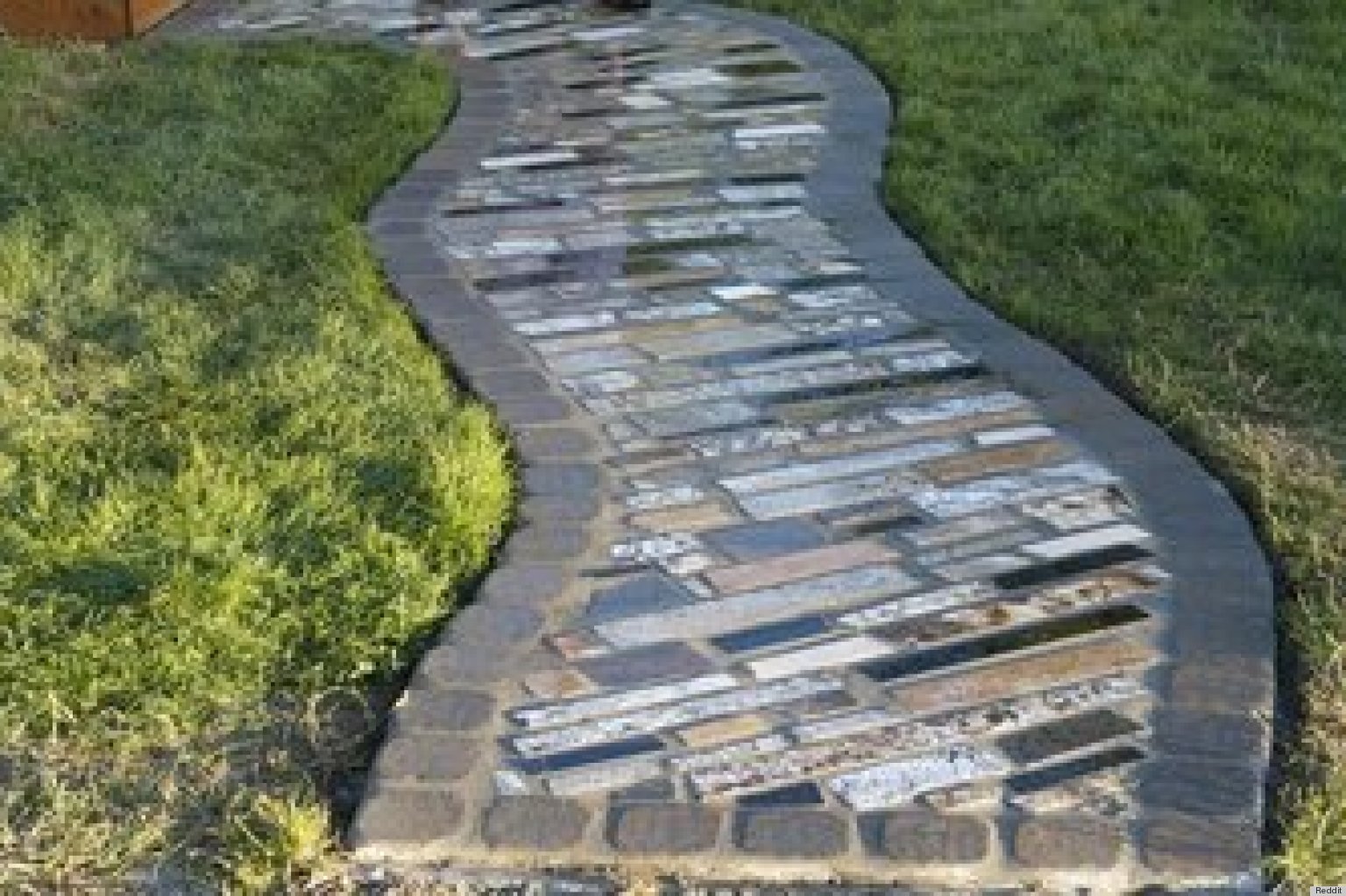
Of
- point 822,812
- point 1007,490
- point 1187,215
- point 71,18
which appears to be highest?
point 71,18

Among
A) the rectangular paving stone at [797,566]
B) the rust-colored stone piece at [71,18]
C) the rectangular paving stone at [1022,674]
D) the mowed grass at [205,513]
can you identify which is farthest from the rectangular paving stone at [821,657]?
the rust-colored stone piece at [71,18]

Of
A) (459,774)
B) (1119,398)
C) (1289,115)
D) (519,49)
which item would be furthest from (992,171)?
(459,774)

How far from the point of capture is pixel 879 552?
Answer: 11.2ft

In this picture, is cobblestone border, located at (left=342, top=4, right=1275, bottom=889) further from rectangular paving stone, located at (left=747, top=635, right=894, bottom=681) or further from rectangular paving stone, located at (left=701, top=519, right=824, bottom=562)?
rectangular paving stone, located at (left=747, top=635, right=894, bottom=681)

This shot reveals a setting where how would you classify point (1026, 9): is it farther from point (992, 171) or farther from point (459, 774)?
point (459, 774)

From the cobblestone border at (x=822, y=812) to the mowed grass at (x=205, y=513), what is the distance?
103mm

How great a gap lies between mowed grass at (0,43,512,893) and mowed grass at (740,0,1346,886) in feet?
4.77

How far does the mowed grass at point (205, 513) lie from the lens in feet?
8.96

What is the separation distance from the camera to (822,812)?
267 centimetres

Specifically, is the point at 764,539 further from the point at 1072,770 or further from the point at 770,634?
the point at 1072,770

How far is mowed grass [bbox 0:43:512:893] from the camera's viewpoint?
2730 mm

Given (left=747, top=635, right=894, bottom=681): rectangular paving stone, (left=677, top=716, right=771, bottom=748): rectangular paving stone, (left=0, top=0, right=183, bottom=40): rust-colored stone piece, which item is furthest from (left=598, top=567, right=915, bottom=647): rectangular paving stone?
(left=0, top=0, right=183, bottom=40): rust-colored stone piece

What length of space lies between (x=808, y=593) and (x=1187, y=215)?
2.40 meters

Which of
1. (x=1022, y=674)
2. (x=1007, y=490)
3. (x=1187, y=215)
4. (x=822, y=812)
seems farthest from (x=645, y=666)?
(x=1187, y=215)
